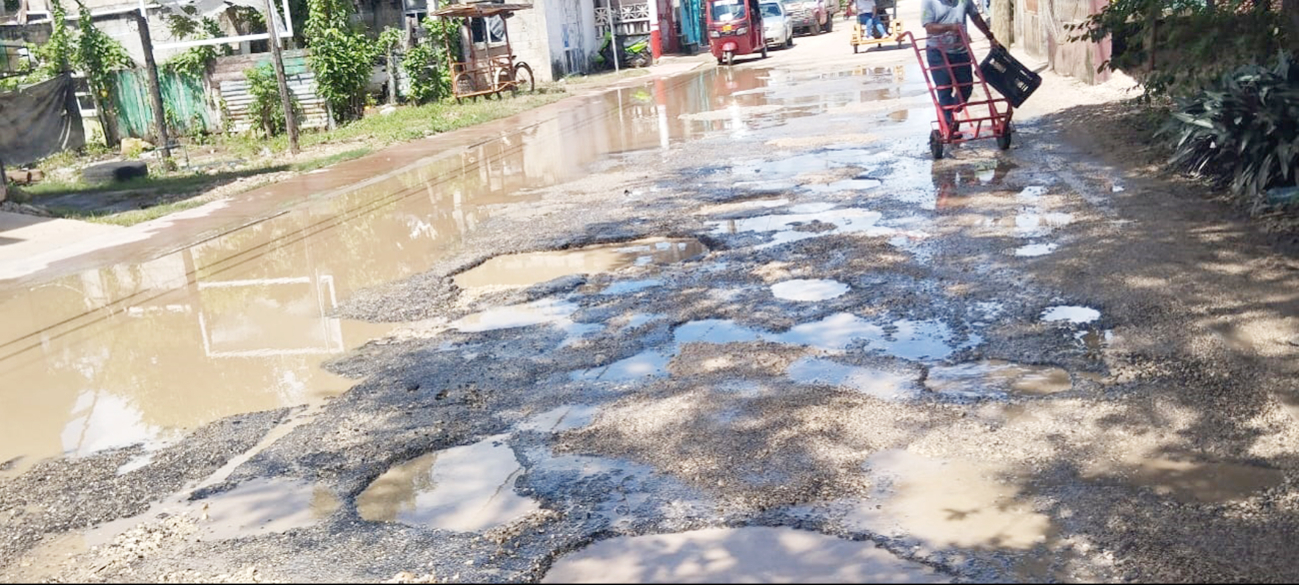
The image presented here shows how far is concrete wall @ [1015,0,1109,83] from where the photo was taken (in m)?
16.7

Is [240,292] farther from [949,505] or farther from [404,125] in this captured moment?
[404,125]

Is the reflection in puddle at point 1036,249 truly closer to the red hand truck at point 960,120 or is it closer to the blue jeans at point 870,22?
the red hand truck at point 960,120

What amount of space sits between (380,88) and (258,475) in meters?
23.3

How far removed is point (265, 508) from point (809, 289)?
3.83 metres

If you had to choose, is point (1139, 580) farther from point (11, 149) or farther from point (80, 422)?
point (11, 149)

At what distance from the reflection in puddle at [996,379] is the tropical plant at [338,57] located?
20872mm

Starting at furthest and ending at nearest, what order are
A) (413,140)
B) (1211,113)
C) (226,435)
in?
(413,140), (1211,113), (226,435)

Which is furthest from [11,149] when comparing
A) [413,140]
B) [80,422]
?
[80,422]

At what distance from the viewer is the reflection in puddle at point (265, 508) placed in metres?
4.46

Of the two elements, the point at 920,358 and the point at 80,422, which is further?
the point at 80,422

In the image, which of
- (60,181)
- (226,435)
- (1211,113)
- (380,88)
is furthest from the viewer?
(380,88)

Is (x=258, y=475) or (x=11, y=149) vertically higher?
(x=11, y=149)

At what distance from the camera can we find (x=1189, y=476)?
4.21m

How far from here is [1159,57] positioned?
1371 centimetres
